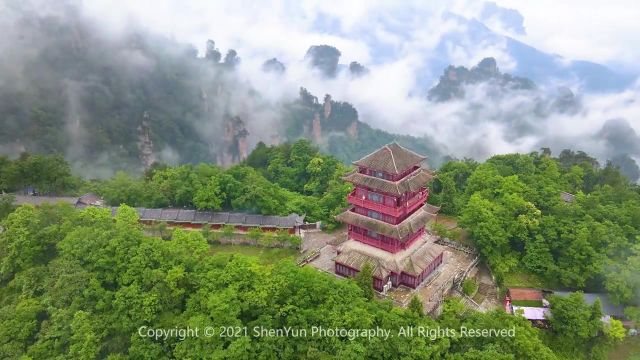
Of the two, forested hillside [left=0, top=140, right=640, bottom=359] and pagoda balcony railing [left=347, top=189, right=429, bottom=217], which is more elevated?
pagoda balcony railing [left=347, top=189, right=429, bottom=217]

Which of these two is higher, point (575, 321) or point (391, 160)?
point (391, 160)

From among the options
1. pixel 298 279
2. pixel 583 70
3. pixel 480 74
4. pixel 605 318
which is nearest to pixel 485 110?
pixel 480 74

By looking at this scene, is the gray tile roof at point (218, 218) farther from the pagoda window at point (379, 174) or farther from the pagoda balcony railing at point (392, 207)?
the pagoda window at point (379, 174)

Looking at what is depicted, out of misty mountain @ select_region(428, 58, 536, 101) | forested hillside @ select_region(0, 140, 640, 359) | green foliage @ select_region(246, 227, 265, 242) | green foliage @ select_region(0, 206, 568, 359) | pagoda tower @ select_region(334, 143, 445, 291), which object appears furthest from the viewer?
misty mountain @ select_region(428, 58, 536, 101)

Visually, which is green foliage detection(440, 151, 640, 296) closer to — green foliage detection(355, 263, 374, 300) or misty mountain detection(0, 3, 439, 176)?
green foliage detection(355, 263, 374, 300)

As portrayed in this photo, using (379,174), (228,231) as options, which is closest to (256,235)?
(228,231)

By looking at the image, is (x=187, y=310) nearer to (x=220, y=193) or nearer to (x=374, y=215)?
(x=374, y=215)

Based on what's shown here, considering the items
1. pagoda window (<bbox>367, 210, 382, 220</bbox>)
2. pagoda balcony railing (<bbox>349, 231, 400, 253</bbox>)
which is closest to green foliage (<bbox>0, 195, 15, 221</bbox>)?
pagoda balcony railing (<bbox>349, 231, 400, 253</bbox>)
